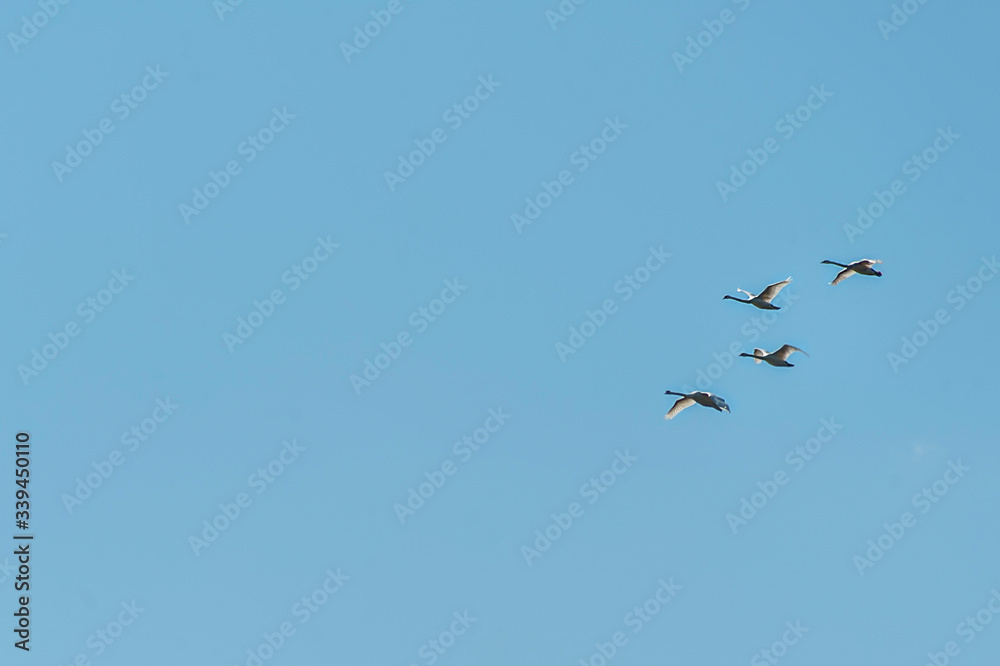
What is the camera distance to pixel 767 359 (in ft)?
255

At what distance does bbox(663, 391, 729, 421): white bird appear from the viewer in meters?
76.2

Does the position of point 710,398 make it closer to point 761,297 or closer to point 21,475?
point 761,297

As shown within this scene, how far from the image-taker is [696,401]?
7712 centimetres

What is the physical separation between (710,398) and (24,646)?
36.9 meters

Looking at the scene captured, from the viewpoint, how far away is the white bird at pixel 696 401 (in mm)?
76250

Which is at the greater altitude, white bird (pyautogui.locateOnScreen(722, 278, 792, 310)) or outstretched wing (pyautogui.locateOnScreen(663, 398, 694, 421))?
white bird (pyautogui.locateOnScreen(722, 278, 792, 310))

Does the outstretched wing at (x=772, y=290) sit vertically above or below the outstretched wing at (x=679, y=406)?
above

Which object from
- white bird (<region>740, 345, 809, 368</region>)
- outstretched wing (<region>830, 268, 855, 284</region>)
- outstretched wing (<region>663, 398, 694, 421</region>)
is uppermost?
outstretched wing (<region>830, 268, 855, 284</region>)

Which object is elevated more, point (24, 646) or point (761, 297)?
point (761, 297)

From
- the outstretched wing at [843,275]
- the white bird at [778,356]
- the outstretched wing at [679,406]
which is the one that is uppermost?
the outstretched wing at [843,275]

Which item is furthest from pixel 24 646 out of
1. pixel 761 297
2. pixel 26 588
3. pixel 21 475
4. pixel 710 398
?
pixel 761 297

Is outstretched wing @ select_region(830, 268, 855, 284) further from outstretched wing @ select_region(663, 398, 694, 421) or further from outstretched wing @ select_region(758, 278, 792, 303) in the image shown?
outstretched wing @ select_region(663, 398, 694, 421)

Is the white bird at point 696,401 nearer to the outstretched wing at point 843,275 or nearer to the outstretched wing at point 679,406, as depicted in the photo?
the outstretched wing at point 679,406

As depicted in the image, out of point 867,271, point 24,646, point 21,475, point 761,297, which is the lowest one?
point 24,646
